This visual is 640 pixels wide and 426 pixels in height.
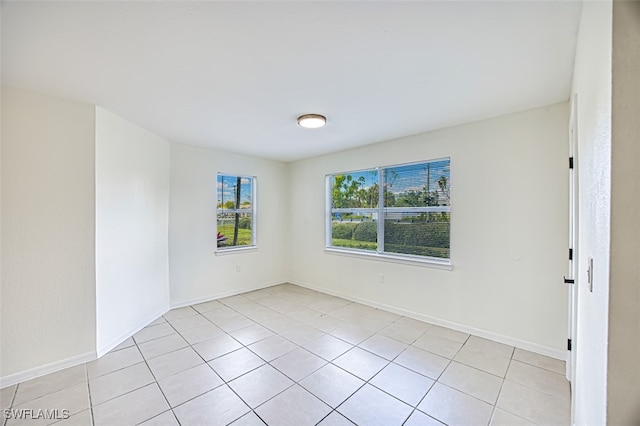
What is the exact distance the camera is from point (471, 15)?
136 cm

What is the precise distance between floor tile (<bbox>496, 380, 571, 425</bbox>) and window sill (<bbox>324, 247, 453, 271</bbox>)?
1299mm

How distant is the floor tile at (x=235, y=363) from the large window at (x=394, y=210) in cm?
219

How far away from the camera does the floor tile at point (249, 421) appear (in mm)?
1727

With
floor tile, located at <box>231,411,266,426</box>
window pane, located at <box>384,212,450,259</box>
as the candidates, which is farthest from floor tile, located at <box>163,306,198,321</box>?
window pane, located at <box>384,212,450,259</box>

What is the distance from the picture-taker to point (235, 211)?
15.1ft

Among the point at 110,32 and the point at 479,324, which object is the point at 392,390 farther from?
the point at 110,32

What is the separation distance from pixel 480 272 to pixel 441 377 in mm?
1247

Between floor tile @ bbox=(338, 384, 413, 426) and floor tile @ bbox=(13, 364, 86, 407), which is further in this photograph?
floor tile @ bbox=(13, 364, 86, 407)

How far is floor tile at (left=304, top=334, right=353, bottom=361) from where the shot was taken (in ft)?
8.44

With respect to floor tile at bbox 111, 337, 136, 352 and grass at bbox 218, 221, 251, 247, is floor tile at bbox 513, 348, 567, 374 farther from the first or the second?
grass at bbox 218, 221, 251, 247

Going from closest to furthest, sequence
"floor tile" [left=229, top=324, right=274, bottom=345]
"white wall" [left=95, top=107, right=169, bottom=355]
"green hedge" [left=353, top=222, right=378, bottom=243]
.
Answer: "white wall" [left=95, top=107, right=169, bottom=355], "floor tile" [left=229, top=324, right=274, bottom=345], "green hedge" [left=353, top=222, right=378, bottom=243]

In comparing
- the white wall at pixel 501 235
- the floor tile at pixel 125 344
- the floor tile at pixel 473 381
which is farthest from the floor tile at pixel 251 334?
the floor tile at pixel 473 381

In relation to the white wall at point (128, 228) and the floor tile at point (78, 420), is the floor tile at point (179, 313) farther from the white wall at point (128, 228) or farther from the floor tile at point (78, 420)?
the floor tile at point (78, 420)

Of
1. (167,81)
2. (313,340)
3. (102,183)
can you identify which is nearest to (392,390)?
(313,340)
